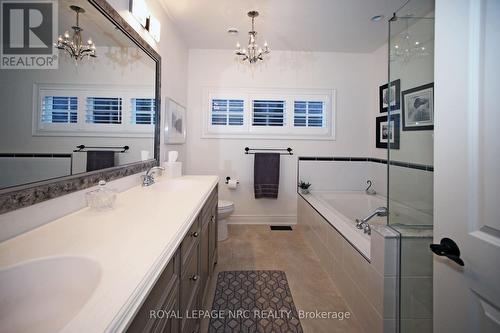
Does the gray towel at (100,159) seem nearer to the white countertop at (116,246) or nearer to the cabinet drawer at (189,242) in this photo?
the white countertop at (116,246)

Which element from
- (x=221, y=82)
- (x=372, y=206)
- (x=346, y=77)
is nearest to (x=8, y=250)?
(x=221, y=82)

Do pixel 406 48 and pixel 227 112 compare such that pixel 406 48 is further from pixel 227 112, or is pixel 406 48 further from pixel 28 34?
pixel 227 112

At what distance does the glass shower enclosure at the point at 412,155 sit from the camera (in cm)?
119

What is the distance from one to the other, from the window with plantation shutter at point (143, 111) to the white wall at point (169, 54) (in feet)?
0.91

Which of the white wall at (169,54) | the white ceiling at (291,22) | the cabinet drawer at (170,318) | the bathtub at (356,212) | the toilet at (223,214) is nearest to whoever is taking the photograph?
the cabinet drawer at (170,318)

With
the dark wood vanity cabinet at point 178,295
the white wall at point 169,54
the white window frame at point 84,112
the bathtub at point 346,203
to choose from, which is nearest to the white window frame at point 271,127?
the white wall at point 169,54

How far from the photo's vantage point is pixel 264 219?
328 cm

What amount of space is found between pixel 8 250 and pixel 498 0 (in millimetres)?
1614

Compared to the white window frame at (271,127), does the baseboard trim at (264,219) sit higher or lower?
lower

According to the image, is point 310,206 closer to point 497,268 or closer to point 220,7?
point 497,268

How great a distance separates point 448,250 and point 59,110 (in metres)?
1.62

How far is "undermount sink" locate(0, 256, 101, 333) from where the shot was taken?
0.54 metres

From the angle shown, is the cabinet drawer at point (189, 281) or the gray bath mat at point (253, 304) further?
the gray bath mat at point (253, 304)

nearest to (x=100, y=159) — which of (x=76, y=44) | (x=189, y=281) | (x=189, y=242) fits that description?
(x=76, y=44)
